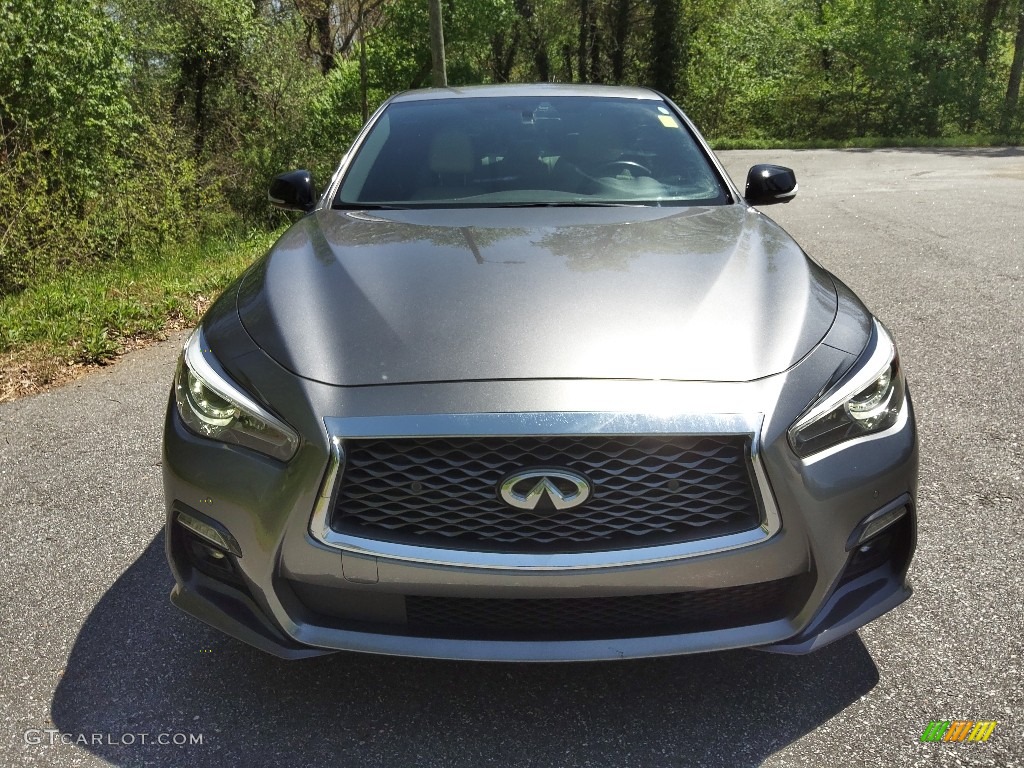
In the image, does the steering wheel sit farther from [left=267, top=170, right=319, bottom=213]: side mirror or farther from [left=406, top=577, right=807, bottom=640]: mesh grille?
[left=406, top=577, right=807, bottom=640]: mesh grille

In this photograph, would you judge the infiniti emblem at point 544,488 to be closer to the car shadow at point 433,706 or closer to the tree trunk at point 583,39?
the car shadow at point 433,706

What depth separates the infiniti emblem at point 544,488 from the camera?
1856 millimetres

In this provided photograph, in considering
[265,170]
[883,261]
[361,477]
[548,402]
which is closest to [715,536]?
[548,402]

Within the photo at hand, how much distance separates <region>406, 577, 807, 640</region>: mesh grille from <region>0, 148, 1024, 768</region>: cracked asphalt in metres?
0.31

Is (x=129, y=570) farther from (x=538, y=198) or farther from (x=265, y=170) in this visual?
(x=265, y=170)

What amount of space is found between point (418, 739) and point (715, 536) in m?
0.86

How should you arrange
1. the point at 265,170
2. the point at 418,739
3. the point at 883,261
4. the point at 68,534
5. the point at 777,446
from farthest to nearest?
the point at 265,170
the point at 883,261
the point at 68,534
the point at 418,739
the point at 777,446

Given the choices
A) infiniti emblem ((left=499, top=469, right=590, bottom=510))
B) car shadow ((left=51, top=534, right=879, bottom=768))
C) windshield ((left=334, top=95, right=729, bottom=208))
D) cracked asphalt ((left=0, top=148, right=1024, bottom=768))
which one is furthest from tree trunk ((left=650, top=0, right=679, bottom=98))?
infiniti emblem ((left=499, top=469, right=590, bottom=510))

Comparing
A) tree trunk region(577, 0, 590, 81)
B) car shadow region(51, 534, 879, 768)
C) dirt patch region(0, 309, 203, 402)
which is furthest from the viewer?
tree trunk region(577, 0, 590, 81)

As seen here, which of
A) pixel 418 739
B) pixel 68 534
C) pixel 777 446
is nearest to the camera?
pixel 777 446

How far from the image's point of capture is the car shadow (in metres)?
2.08

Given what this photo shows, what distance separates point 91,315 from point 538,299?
4.54 metres

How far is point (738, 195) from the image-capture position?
3.30 m

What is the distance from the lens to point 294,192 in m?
3.53
